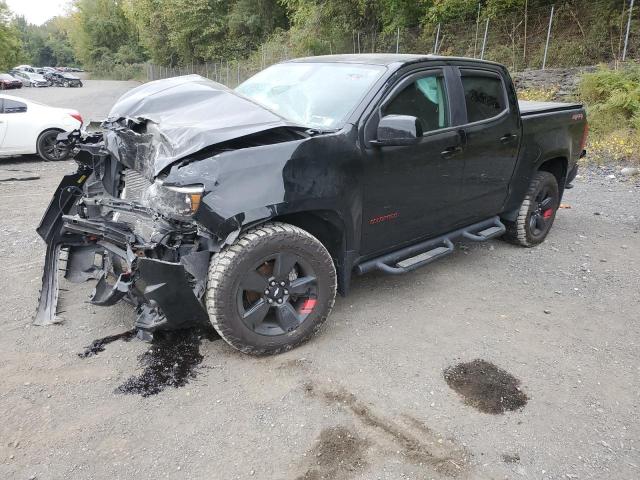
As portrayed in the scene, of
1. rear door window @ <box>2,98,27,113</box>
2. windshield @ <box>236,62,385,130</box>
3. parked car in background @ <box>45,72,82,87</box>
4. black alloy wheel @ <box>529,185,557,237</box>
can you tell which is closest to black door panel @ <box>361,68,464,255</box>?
windshield @ <box>236,62,385,130</box>

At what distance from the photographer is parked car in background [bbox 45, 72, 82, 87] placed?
4451 cm

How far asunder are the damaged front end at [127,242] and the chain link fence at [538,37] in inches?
529

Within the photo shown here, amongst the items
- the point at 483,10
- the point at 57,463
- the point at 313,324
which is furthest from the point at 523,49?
the point at 57,463

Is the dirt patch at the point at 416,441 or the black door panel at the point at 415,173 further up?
the black door panel at the point at 415,173

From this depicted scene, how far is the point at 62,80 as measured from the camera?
44.9 m

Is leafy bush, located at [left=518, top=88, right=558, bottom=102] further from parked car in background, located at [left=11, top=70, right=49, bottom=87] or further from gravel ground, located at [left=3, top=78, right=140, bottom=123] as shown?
parked car in background, located at [left=11, top=70, right=49, bottom=87]

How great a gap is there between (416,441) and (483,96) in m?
3.08

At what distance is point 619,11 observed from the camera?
14.0m

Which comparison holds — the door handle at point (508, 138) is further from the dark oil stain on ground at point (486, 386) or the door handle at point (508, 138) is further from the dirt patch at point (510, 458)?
the dirt patch at point (510, 458)

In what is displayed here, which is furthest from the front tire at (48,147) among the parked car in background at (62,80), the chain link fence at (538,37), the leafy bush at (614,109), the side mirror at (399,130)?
the parked car in background at (62,80)

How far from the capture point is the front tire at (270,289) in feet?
10.2

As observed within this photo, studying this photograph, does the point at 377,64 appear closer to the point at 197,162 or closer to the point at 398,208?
the point at 398,208

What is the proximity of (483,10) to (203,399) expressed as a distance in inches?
687

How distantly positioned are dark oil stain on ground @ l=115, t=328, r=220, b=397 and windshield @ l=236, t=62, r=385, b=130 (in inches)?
66.9
